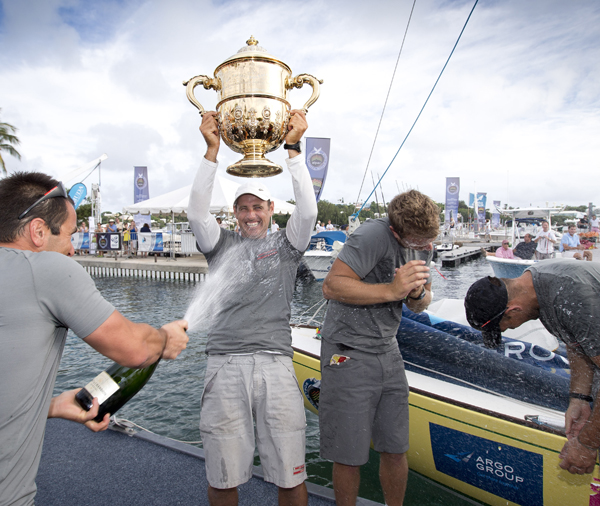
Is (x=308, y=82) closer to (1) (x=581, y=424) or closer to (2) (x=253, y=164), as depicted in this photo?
(2) (x=253, y=164)

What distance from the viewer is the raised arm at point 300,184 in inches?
95.5

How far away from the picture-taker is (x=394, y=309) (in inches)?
102

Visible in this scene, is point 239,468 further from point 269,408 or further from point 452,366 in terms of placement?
point 452,366

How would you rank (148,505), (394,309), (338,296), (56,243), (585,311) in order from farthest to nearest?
(148,505), (394,309), (338,296), (585,311), (56,243)

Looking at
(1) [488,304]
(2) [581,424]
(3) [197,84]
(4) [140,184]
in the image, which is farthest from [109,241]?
(2) [581,424]

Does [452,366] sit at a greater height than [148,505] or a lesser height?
greater

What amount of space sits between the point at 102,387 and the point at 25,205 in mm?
802

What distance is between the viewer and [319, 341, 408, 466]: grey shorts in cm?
245

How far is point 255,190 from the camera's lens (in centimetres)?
258

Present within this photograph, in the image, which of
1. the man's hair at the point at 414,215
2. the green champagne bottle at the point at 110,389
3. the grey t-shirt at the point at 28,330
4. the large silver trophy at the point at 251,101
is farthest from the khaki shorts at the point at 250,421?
the large silver trophy at the point at 251,101

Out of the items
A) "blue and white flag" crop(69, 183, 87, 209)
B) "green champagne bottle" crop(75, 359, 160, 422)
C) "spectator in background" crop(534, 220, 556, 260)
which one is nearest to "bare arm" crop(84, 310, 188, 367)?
"green champagne bottle" crop(75, 359, 160, 422)

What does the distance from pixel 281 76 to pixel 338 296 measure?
56.3 inches

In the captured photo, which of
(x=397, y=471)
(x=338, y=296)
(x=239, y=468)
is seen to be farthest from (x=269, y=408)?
(x=397, y=471)

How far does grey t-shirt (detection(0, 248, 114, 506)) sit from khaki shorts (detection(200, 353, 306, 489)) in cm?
98
